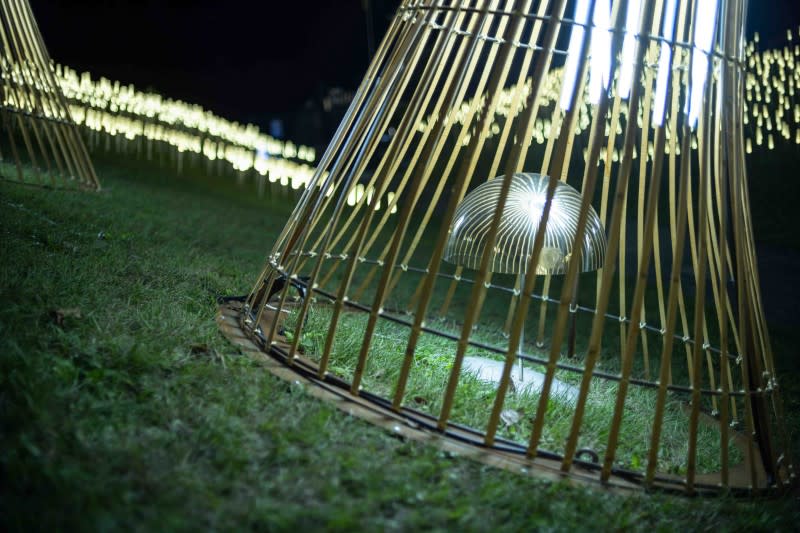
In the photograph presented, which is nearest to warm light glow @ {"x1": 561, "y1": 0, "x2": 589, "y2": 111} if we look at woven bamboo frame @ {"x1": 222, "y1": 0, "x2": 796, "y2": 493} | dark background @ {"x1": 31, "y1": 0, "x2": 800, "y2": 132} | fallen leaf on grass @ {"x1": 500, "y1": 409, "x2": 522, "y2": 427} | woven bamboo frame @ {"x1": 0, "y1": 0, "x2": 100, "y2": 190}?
woven bamboo frame @ {"x1": 222, "y1": 0, "x2": 796, "y2": 493}

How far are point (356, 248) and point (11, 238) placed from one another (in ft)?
5.66

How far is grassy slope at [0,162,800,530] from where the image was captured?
1.50m

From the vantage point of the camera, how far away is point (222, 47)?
10828 millimetres

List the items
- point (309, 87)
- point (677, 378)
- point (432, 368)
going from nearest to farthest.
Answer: point (432, 368) → point (677, 378) → point (309, 87)

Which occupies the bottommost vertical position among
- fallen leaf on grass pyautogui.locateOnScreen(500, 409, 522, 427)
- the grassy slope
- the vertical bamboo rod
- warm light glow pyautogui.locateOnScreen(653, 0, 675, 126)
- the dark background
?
the grassy slope

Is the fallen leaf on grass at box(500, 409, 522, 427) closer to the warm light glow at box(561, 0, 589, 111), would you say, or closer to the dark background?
the warm light glow at box(561, 0, 589, 111)

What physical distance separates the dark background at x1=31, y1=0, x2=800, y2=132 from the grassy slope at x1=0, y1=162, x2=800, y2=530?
23.1 ft

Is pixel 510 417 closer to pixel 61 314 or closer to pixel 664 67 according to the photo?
pixel 664 67

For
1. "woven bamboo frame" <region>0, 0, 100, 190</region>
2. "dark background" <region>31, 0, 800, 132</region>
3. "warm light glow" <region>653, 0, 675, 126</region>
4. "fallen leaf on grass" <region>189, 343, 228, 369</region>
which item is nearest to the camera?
"warm light glow" <region>653, 0, 675, 126</region>

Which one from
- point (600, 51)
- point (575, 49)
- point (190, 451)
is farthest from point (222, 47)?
point (190, 451)

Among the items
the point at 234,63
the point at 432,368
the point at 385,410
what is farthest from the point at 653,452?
the point at 234,63

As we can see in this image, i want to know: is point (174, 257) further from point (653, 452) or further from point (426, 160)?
point (653, 452)

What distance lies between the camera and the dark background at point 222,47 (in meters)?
9.67

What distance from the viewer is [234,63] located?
10984 mm
